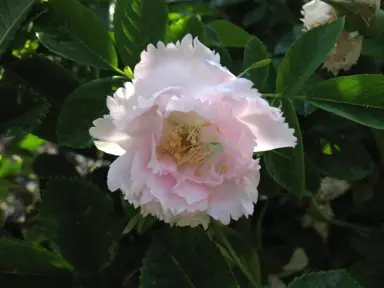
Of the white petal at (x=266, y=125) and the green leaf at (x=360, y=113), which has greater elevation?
the white petal at (x=266, y=125)

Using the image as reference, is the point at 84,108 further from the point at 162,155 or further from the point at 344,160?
the point at 344,160

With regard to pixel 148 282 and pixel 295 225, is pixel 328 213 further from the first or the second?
pixel 148 282

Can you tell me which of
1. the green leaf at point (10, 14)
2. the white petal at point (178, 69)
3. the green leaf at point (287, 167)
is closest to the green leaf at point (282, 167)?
the green leaf at point (287, 167)

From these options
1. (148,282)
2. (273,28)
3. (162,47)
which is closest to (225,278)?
(148,282)

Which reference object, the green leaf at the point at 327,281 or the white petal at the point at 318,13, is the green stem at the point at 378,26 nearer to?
the white petal at the point at 318,13

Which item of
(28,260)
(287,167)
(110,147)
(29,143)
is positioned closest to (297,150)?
(287,167)

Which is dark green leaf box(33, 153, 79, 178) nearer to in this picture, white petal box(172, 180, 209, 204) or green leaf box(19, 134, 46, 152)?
green leaf box(19, 134, 46, 152)

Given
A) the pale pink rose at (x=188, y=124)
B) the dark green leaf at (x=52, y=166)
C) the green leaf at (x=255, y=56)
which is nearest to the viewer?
the pale pink rose at (x=188, y=124)
